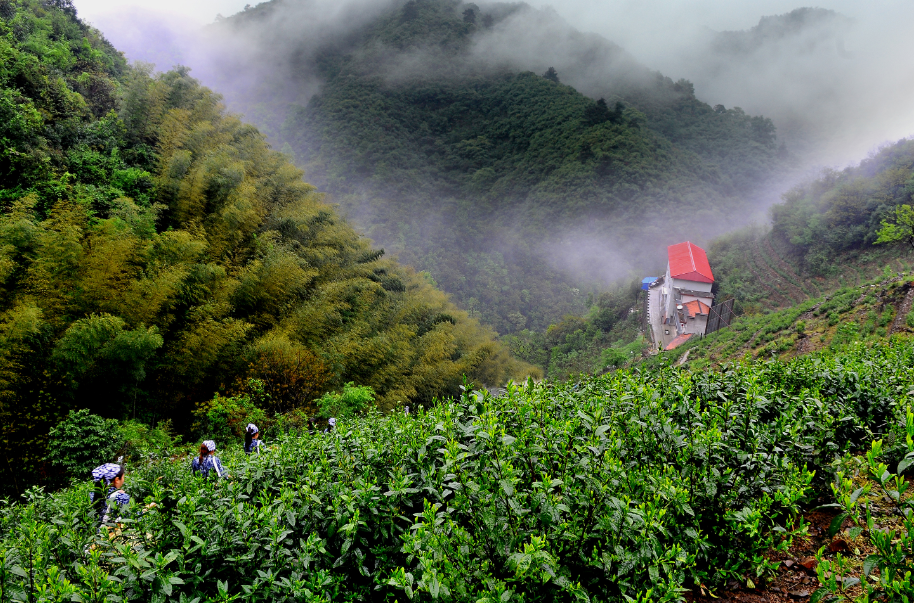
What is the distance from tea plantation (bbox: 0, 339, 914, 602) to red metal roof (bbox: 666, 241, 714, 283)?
2704 cm

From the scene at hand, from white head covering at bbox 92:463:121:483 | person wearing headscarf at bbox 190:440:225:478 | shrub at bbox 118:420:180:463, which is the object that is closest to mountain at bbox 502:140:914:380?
shrub at bbox 118:420:180:463

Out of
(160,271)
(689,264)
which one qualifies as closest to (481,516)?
(160,271)

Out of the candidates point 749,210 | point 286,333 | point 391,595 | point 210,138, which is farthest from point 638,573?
point 749,210

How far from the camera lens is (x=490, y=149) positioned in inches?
2227

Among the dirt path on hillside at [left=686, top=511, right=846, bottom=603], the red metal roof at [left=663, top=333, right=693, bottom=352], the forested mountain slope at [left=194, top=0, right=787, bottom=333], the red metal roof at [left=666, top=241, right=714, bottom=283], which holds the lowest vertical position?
the dirt path on hillside at [left=686, top=511, right=846, bottom=603]

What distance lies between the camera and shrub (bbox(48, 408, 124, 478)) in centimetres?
571

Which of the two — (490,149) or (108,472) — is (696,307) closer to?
(108,472)

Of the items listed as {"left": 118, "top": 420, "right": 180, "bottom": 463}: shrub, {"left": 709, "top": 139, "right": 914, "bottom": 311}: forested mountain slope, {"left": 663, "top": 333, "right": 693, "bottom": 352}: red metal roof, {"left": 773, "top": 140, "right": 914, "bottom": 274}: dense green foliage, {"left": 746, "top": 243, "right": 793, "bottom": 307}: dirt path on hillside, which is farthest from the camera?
{"left": 663, "top": 333, "right": 693, "bottom": 352}: red metal roof

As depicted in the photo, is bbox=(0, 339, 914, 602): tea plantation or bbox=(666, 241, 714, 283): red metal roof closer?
bbox=(0, 339, 914, 602): tea plantation

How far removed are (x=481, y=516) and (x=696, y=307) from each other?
2694cm

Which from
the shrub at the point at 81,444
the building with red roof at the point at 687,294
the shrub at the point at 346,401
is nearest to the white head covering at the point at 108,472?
the shrub at the point at 81,444

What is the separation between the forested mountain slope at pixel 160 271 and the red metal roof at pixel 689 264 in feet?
55.1

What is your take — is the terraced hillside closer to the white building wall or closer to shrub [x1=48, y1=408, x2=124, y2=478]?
the white building wall

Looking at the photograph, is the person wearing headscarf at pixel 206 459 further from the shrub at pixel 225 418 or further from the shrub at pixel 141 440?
the shrub at pixel 225 418
